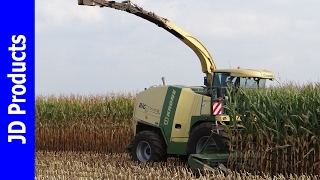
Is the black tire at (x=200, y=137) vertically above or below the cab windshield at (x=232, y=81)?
below

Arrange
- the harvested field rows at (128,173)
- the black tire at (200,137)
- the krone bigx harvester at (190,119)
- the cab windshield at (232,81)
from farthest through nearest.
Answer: the cab windshield at (232,81) < the black tire at (200,137) < the krone bigx harvester at (190,119) < the harvested field rows at (128,173)

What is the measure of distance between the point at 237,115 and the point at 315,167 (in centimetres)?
172

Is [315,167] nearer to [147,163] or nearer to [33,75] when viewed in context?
[147,163]

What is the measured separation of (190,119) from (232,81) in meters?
1.20

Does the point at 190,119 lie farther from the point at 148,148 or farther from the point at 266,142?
the point at 266,142

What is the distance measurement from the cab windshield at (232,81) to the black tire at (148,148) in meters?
1.85

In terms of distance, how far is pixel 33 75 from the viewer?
441 centimetres

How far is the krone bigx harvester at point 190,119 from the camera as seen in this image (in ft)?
34.4

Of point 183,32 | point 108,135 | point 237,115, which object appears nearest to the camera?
point 237,115

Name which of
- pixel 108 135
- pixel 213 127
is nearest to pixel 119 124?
pixel 108 135

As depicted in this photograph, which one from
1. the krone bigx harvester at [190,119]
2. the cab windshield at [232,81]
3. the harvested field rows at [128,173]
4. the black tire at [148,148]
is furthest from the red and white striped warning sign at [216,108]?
the black tire at [148,148]

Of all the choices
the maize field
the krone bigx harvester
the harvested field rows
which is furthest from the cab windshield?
the harvested field rows

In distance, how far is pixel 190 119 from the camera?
1165cm

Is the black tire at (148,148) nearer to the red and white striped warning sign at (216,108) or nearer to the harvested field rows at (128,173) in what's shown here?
the harvested field rows at (128,173)
